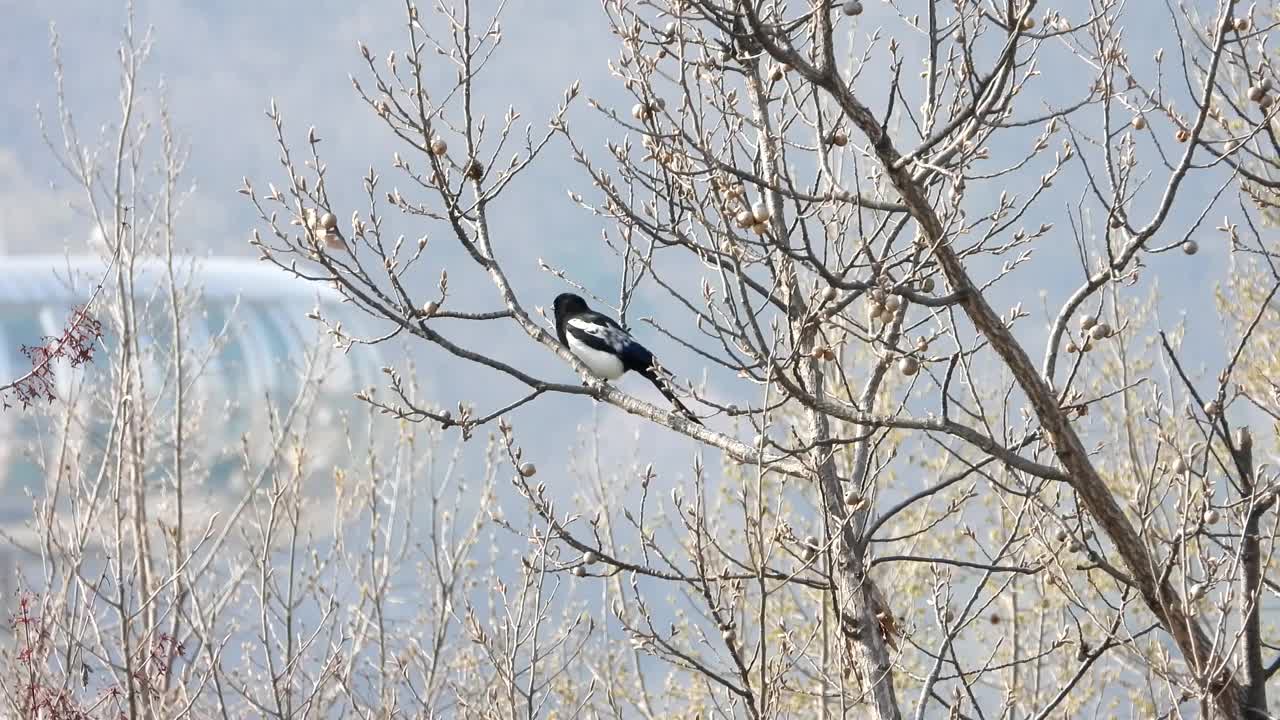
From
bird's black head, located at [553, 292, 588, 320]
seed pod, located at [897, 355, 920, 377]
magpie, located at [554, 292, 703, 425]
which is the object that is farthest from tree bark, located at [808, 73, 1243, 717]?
bird's black head, located at [553, 292, 588, 320]

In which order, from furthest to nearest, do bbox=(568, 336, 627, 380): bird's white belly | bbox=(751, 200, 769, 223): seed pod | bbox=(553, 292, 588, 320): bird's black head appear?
bbox=(553, 292, 588, 320): bird's black head
bbox=(568, 336, 627, 380): bird's white belly
bbox=(751, 200, 769, 223): seed pod

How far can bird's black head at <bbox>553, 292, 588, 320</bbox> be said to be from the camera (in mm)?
5973

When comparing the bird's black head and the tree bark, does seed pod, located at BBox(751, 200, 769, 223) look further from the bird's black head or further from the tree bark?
the bird's black head

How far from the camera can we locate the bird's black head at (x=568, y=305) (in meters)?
5.97

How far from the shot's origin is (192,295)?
7.25m

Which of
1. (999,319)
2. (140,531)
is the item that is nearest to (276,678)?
(140,531)

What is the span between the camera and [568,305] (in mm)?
6047

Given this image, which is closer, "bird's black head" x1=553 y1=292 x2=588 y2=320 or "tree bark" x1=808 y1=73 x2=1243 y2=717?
"tree bark" x1=808 y1=73 x2=1243 y2=717

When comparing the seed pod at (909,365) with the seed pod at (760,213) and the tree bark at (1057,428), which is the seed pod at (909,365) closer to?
the tree bark at (1057,428)

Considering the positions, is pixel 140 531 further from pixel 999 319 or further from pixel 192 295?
pixel 999 319

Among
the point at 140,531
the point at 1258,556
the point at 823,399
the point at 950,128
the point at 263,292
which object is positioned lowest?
the point at 1258,556

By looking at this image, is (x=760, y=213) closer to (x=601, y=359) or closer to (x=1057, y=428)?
(x=1057, y=428)

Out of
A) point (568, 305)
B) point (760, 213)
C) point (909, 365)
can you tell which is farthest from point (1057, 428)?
point (568, 305)

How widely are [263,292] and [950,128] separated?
1490cm
